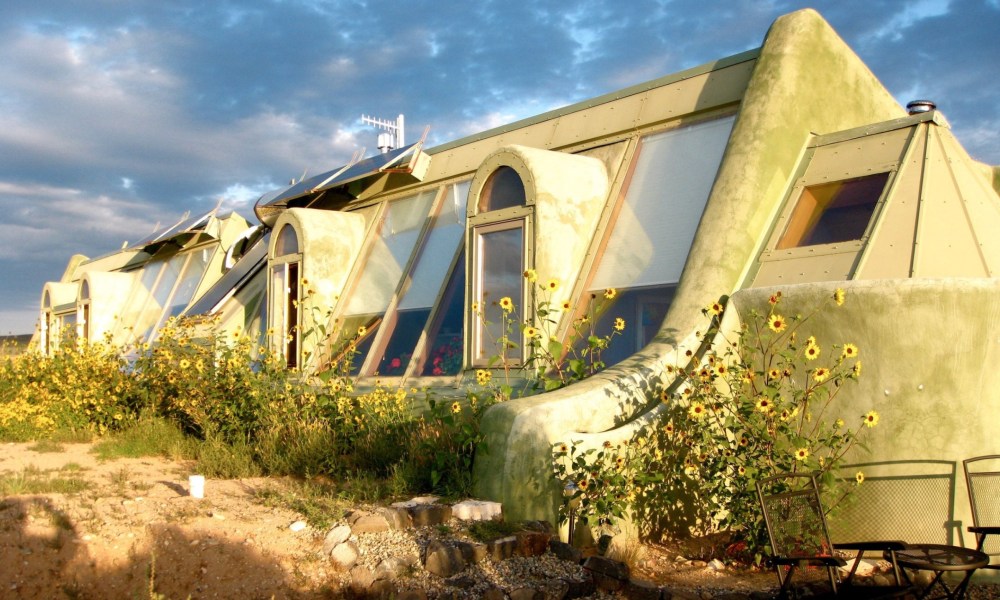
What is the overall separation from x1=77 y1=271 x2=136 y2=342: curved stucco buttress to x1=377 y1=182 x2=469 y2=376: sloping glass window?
36.5ft

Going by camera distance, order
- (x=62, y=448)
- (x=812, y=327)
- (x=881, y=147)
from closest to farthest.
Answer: (x=812, y=327) → (x=881, y=147) → (x=62, y=448)

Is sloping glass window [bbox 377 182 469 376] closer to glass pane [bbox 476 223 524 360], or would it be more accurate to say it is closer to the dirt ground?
glass pane [bbox 476 223 524 360]

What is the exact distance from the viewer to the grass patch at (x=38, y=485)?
675cm

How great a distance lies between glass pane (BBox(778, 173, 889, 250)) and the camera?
24.3ft

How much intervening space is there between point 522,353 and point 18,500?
14.1 feet

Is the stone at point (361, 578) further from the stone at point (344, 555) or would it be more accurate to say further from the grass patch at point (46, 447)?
the grass patch at point (46, 447)

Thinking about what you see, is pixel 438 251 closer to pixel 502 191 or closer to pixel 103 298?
pixel 502 191

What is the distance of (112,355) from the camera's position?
12.5 meters

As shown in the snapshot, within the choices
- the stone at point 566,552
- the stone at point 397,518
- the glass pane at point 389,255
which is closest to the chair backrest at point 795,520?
the stone at point 566,552

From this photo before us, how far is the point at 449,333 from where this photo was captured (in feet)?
33.2

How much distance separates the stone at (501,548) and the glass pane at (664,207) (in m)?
3.41

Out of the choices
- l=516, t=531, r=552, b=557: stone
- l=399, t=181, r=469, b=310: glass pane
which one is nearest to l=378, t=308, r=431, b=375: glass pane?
l=399, t=181, r=469, b=310: glass pane

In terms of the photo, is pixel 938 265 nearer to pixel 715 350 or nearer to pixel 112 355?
pixel 715 350

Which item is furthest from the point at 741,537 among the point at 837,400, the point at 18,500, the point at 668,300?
the point at 18,500
